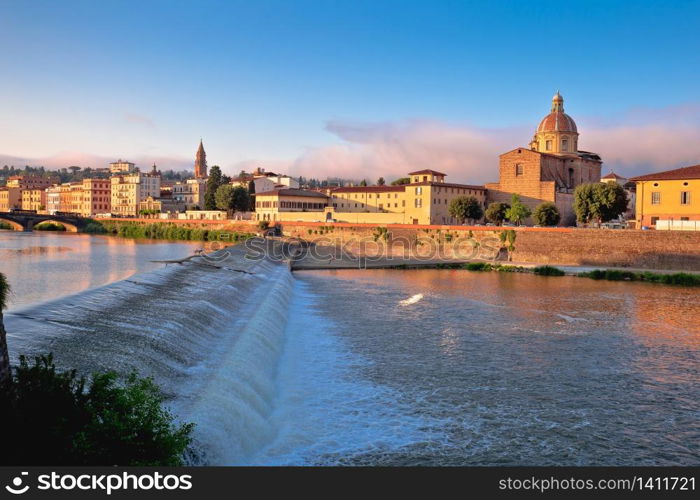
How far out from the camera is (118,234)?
273 feet

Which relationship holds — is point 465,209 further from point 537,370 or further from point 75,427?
point 75,427

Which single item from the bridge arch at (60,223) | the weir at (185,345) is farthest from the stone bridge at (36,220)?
the weir at (185,345)

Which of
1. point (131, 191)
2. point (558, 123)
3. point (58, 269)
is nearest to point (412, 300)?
point (58, 269)

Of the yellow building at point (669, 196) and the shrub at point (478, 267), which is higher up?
the yellow building at point (669, 196)

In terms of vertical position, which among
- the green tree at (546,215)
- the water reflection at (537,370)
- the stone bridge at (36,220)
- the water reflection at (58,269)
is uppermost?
the green tree at (546,215)

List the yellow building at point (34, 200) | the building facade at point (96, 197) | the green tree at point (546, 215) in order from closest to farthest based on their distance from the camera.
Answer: the green tree at point (546, 215), the building facade at point (96, 197), the yellow building at point (34, 200)

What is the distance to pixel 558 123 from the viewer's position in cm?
7300

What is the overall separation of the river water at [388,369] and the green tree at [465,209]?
3628cm

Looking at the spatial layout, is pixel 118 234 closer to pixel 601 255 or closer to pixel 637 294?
pixel 601 255

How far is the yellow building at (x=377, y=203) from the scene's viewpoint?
6712cm

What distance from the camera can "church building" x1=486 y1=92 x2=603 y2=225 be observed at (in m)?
66.0

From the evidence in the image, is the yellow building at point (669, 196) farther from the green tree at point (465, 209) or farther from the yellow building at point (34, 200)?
the yellow building at point (34, 200)

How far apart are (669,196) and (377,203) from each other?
3780 cm

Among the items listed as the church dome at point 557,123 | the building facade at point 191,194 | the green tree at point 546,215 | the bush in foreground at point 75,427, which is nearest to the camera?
the bush in foreground at point 75,427
